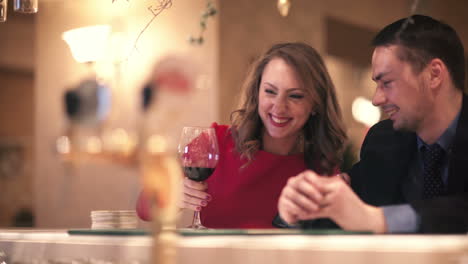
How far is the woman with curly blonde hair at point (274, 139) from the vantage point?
220cm

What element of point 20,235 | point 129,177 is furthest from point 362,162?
point 129,177

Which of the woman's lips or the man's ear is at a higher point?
the man's ear

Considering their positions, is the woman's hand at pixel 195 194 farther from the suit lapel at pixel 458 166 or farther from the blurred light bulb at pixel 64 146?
the blurred light bulb at pixel 64 146

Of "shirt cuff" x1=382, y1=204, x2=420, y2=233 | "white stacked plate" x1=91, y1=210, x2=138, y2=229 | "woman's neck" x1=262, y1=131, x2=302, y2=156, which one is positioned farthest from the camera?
"woman's neck" x1=262, y1=131, x2=302, y2=156

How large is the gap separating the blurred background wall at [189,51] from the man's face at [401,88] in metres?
1.83

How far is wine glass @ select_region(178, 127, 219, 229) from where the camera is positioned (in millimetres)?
1749

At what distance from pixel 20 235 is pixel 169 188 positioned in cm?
76

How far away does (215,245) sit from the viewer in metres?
1.05

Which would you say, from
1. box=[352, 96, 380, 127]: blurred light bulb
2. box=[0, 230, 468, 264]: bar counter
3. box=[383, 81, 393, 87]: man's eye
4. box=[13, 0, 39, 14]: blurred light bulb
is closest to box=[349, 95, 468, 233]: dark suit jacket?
box=[383, 81, 393, 87]: man's eye

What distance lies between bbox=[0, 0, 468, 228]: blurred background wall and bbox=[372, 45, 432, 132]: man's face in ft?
6.01

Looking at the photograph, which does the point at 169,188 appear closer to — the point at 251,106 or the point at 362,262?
the point at 362,262

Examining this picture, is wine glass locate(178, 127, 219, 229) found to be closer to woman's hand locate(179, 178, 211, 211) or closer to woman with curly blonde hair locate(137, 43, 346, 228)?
woman's hand locate(179, 178, 211, 211)

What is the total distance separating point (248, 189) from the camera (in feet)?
7.42

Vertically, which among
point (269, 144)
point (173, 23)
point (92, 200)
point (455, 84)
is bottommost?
point (92, 200)
